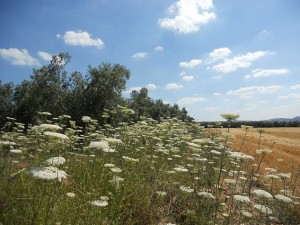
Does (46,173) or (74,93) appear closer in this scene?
(46,173)

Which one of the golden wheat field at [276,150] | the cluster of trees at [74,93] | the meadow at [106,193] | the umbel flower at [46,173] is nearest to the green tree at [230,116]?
the meadow at [106,193]

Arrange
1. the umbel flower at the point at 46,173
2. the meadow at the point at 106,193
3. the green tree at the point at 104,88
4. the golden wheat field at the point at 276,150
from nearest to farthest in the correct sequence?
the umbel flower at the point at 46,173 → the meadow at the point at 106,193 → the golden wheat field at the point at 276,150 → the green tree at the point at 104,88

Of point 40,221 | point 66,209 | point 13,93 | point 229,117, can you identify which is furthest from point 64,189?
point 13,93

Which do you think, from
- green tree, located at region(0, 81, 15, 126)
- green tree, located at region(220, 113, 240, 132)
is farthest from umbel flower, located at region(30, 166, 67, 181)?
green tree, located at region(0, 81, 15, 126)

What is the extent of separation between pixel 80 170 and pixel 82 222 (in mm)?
2361

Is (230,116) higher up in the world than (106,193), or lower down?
higher up

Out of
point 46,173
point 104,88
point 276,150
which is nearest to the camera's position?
point 46,173

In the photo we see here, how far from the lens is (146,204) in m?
5.77

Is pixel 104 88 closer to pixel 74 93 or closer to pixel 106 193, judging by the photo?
pixel 74 93

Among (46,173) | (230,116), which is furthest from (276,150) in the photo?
(46,173)

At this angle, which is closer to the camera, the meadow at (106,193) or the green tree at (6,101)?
the meadow at (106,193)

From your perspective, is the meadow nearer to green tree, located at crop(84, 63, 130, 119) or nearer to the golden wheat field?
the golden wheat field

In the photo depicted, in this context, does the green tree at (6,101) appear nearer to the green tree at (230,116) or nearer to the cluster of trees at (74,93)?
the cluster of trees at (74,93)

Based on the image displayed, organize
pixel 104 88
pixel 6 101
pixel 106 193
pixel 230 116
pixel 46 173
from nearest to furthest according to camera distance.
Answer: pixel 46 173, pixel 106 193, pixel 230 116, pixel 104 88, pixel 6 101
